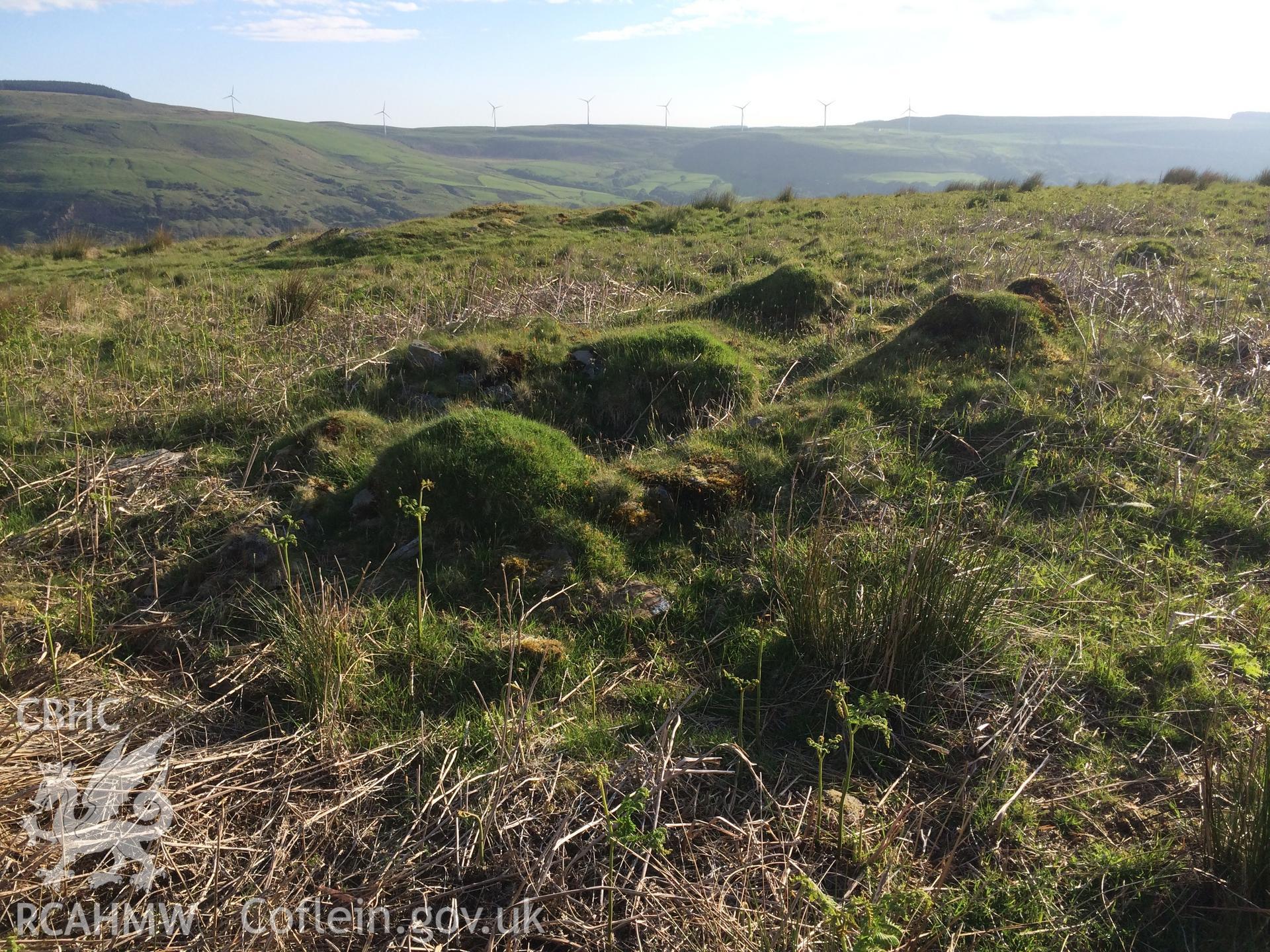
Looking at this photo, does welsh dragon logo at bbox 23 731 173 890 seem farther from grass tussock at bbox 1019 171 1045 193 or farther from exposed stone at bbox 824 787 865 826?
grass tussock at bbox 1019 171 1045 193

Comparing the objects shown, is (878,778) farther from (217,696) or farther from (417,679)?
(217,696)

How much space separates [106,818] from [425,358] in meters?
5.30

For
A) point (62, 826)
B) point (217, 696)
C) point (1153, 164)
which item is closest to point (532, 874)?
point (62, 826)

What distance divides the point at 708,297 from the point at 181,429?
658cm

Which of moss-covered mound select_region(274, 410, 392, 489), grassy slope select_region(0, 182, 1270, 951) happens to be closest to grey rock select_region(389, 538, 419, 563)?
grassy slope select_region(0, 182, 1270, 951)

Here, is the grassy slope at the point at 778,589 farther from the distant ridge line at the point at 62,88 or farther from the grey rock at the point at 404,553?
the distant ridge line at the point at 62,88

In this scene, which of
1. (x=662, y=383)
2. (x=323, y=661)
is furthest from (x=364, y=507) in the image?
(x=662, y=383)

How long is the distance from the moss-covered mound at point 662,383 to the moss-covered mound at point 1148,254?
823cm

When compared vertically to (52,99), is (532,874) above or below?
below

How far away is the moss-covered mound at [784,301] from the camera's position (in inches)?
373

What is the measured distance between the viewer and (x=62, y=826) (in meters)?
2.92

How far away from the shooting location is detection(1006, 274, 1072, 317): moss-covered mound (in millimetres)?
8117

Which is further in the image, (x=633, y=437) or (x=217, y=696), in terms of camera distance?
(x=633, y=437)

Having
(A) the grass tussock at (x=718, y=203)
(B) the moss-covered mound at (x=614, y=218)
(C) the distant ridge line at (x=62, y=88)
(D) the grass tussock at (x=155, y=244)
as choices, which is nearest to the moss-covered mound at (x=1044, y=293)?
(B) the moss-covered mound at (x=614, y=218)
